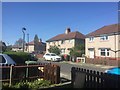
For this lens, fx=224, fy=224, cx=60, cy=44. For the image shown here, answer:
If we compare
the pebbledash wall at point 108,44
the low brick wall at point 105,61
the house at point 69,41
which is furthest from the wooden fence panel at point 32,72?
the house at point 69,41

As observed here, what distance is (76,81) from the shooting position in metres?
9.20

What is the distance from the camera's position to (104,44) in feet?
123

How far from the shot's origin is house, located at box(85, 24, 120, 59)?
34812mm

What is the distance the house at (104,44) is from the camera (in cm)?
3481

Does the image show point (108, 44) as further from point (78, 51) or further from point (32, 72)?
point (32, 72)

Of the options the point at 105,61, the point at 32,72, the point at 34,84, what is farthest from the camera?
the point at 105,61

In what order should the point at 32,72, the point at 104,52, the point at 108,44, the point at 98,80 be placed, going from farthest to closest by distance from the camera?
the point at 104,52, the point at 108,44, the point at 32,72, the point at 98,80

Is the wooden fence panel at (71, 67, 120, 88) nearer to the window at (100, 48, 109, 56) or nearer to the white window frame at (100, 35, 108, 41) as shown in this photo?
the window at (100, 48, 109, 56)

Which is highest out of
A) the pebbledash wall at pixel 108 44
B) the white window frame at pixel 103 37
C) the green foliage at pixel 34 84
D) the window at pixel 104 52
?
the white window frame at pixel 103 37

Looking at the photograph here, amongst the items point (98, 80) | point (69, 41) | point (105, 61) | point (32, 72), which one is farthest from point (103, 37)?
point (98, 80)

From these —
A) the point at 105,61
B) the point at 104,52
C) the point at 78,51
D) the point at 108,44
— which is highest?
the point at 108,44

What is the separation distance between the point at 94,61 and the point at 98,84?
28592 mm

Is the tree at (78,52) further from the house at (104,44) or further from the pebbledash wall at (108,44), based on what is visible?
the pebbledash wall at (108,44)

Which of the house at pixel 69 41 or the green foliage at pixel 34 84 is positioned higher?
the house at pixel 69 41
